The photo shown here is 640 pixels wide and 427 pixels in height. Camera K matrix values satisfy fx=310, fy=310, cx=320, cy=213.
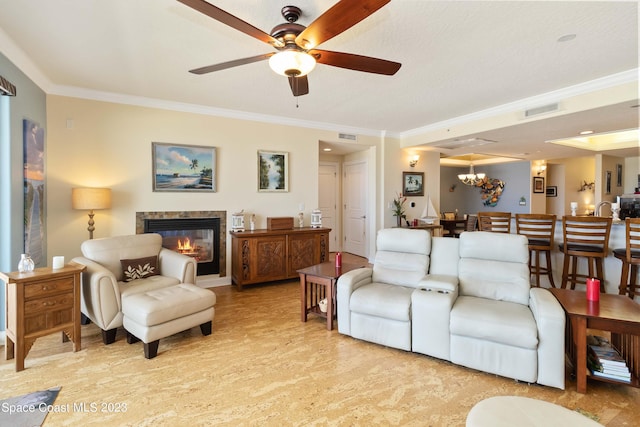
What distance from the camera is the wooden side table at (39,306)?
2.40m

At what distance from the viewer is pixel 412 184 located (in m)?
6.63

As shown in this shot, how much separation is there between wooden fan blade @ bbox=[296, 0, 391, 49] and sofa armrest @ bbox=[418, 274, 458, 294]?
2.14 meters

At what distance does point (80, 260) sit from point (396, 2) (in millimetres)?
3595

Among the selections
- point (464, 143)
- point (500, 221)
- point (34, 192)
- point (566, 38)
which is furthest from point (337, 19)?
point (464, 143)

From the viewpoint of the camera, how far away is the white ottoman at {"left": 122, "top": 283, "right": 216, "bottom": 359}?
102 inches

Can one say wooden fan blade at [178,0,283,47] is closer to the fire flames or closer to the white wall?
the white wall

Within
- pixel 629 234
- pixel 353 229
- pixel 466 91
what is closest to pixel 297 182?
pixel 353 229

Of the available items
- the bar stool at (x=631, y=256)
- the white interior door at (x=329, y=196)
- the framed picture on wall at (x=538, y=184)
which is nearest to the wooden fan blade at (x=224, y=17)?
the bar stool at (x=631, y=256)

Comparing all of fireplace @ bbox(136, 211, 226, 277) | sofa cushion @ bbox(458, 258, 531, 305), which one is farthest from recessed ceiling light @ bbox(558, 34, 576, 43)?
fireplace @ bbox(136, 211, 226, 277)

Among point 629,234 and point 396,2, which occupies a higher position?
point 396,2

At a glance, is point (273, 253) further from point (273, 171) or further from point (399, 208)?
point (399, 208)

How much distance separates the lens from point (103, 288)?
9.00 ft

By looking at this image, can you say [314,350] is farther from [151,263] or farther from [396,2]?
[396,2]

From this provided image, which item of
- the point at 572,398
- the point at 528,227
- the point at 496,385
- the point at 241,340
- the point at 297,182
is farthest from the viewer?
the point at 297,182
